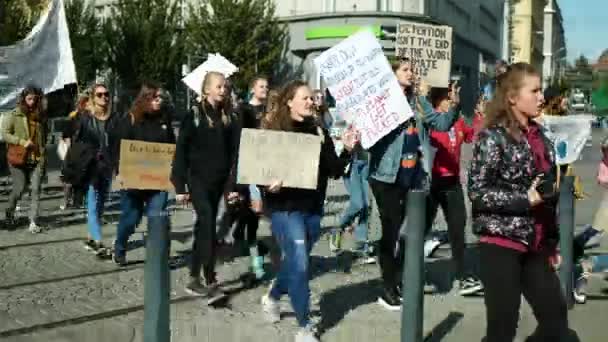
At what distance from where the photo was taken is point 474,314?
7.00m

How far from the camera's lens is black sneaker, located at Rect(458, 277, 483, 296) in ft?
24.8

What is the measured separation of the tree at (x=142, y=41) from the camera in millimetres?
46375

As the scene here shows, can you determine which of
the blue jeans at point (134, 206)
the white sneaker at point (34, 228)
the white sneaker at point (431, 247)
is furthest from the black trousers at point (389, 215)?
the white sneaker at point (34, 228)

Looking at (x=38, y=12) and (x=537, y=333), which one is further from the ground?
(x=38, y=12)

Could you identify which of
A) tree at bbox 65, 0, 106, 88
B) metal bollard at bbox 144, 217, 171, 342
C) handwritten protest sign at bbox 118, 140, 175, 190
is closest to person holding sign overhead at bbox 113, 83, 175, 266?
handwritten protest sign at bbox 118, 140, 175, 190

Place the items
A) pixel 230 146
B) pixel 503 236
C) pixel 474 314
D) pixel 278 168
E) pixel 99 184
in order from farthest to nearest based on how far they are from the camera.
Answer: pixel 99 184, pixel 230 146, pixel 474 314, pixel 278 168, pixel 503 236

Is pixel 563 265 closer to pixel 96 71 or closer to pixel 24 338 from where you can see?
pixel 24 338

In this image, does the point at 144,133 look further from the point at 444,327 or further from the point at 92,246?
the point at 444,327

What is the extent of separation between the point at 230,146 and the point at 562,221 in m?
2.68

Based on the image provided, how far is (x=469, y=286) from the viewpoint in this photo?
24.9 feet

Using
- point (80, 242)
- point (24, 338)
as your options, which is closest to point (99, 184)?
point (80, 242)

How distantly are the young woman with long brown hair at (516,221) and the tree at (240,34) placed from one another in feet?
139

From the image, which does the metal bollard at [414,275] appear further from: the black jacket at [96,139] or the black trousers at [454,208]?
the black jacket at [96,139]

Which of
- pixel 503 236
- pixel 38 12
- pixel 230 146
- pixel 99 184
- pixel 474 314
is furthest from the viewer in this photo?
pixel 38 12
